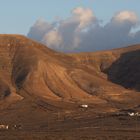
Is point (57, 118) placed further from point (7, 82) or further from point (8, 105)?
point (7, 82)

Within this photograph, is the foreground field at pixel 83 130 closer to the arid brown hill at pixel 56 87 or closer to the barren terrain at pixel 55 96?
the barren terrain at pixel 55 96

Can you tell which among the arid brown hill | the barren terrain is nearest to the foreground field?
the barren terrain

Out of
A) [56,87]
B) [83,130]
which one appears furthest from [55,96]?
[83,130]

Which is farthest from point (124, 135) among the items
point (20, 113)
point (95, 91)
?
point (95, 91)

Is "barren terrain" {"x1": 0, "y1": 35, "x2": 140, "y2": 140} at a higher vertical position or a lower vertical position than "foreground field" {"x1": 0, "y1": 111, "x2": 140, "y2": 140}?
Answer: higher

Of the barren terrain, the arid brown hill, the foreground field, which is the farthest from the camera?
the arid brown hill

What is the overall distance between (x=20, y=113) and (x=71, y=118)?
872 inches

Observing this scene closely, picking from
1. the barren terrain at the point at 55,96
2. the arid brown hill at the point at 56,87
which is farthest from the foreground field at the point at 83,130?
the arid brown hill at the point at 56,87

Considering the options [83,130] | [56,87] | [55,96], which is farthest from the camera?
[56,87]

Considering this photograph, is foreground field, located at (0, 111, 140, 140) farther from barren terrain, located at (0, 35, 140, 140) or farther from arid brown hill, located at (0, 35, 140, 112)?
arid brown hill, located at (0, 35, 140, 112)

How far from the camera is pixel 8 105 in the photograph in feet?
554

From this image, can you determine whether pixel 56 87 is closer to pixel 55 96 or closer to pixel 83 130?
pixel 55 96

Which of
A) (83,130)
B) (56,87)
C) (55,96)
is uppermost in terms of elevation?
(56,87)

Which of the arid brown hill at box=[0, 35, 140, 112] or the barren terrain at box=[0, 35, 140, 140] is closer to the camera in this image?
the barren terrain at box=[0, 35, 140, 140]
